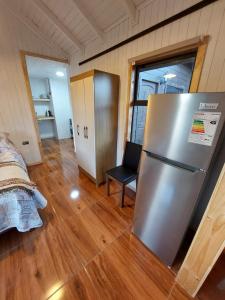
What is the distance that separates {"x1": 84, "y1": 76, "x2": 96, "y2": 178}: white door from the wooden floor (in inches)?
25.2

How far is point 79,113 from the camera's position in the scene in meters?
2.38

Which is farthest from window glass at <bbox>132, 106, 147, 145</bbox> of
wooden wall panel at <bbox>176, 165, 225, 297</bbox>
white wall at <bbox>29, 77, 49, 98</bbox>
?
white wall at <bbox>29, 77, 49, 98</bbox>

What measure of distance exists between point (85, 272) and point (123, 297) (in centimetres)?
38

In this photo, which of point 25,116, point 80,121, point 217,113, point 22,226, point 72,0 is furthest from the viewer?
point 25,116

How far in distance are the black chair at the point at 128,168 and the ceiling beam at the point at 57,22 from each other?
2119 millimetres

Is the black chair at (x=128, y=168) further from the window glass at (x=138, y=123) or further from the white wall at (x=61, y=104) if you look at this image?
the white wall at (x=61, y=104)

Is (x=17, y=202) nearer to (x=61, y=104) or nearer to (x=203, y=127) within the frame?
(x=203, y=127)

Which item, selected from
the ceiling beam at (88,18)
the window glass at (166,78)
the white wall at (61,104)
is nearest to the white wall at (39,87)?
the white wall at (61,104)

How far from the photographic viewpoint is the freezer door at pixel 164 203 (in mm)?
995

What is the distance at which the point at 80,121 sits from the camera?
2.41 meters

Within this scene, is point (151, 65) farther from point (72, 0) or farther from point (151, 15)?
point (72, 0)

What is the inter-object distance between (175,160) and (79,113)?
6.12 feet

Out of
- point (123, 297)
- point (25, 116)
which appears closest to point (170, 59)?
point (123, 297)

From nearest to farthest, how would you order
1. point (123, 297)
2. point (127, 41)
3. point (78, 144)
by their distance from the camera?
point (123, 297), point (127, 41), point (78, 144)
